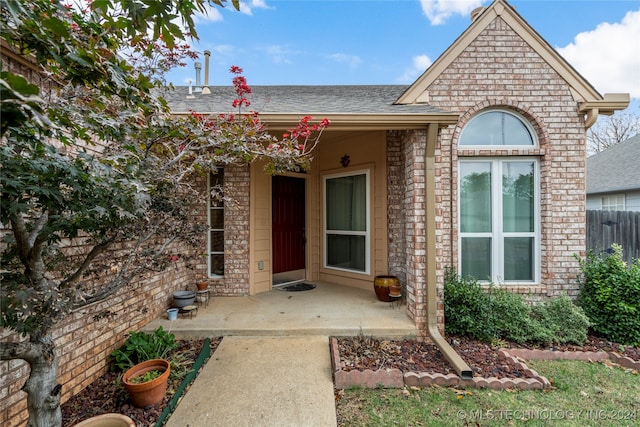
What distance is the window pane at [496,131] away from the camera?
13.8 feet

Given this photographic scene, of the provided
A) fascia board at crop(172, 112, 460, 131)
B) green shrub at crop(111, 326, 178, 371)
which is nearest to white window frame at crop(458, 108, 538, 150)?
fascia board at crop(172, 112, 460, 131)

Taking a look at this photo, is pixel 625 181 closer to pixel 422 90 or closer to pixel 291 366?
pixel 422 90

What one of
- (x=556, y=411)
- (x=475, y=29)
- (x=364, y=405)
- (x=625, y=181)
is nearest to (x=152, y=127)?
(x=364, y=405)

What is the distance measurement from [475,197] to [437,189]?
2.95ft

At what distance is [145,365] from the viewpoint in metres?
2.59

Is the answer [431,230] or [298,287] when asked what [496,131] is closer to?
[431,230]

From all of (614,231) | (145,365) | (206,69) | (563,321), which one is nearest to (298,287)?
(145,365)

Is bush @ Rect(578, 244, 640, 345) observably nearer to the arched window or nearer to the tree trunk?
the arched window

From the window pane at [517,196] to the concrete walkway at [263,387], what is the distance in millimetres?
3404

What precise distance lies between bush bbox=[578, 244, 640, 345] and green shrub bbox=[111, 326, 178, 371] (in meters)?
5.49

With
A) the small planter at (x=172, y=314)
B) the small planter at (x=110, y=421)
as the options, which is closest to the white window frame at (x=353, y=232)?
the small planter at (x=172, y=314)

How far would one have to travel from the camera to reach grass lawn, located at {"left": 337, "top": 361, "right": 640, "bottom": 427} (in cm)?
231

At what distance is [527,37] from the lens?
4152 millimetres

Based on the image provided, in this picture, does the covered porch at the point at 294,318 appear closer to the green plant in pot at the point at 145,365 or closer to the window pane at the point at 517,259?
the green plant in pot at the point at 145,365
